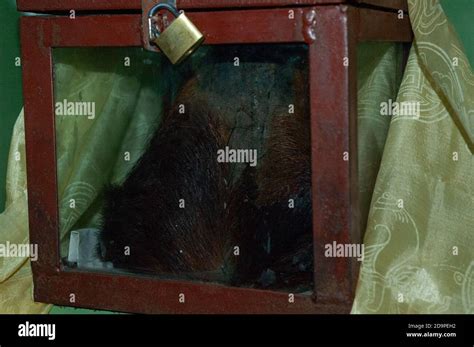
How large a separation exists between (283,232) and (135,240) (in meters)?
0.21

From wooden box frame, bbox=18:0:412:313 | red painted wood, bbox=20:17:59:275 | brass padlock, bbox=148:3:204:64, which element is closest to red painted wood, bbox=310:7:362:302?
wooden box frame, bbox=18:0:412:313

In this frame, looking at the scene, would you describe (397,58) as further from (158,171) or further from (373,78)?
(158,171)

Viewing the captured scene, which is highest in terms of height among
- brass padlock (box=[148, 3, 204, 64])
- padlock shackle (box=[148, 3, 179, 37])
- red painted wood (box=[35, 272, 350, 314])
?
padlock shackle (box=[148, 3, 179, 37])

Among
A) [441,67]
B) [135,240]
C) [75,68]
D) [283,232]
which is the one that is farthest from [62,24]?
[441,67]

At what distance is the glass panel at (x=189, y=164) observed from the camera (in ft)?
3.43

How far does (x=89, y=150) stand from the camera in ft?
3.85

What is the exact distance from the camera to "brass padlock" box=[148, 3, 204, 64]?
1.04m

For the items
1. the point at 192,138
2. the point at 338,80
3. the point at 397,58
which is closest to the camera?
the point at 338,80

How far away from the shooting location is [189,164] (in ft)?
3.60

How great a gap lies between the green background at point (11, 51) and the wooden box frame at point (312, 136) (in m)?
0.27

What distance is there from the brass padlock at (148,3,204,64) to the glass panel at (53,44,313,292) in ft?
0.08

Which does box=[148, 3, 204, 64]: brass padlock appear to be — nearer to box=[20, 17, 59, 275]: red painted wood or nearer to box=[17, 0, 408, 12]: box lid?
box=[17, 0, 408, 12]: box lid

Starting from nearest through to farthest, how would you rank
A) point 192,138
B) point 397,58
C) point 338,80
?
point 338,80 → point 192,138 → point 397,58

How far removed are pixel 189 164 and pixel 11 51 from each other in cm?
57
